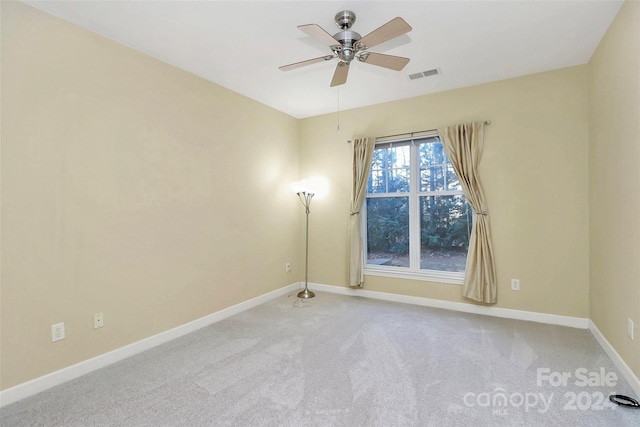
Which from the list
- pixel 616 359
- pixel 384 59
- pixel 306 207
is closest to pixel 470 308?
pixel 616 359

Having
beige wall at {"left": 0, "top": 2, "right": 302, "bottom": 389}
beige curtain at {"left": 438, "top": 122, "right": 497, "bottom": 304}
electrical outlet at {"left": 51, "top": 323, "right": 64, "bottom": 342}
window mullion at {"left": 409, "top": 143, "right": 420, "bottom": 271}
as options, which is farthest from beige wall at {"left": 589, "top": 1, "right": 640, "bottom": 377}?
electrical outlet at {"left": 51, "top": 323, "right": 64, "bottom": 342}

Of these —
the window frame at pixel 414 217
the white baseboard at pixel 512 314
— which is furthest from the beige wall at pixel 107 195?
the window frame at pixel 414 217

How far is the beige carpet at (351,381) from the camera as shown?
1.87 metres

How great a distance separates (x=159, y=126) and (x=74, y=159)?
79 centimetres

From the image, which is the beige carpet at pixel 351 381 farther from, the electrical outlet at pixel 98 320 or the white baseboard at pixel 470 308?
the electrical outlet at pixel 98 320

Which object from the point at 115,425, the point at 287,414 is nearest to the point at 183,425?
the point at 115,425

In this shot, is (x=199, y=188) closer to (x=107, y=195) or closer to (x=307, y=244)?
(x=107, y=195)

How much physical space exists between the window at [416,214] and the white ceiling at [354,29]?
94 cm

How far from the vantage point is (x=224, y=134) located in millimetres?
3643

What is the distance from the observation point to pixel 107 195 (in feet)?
8.42

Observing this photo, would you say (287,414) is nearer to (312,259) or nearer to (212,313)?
(212,313)

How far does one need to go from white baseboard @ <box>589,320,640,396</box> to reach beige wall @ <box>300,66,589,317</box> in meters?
0.31

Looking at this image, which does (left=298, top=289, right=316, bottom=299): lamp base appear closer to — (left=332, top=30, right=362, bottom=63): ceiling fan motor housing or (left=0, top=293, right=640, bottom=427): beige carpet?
(left=0, top=293, right=640, bottom=427): beige carpet

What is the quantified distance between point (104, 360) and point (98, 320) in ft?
1.10
